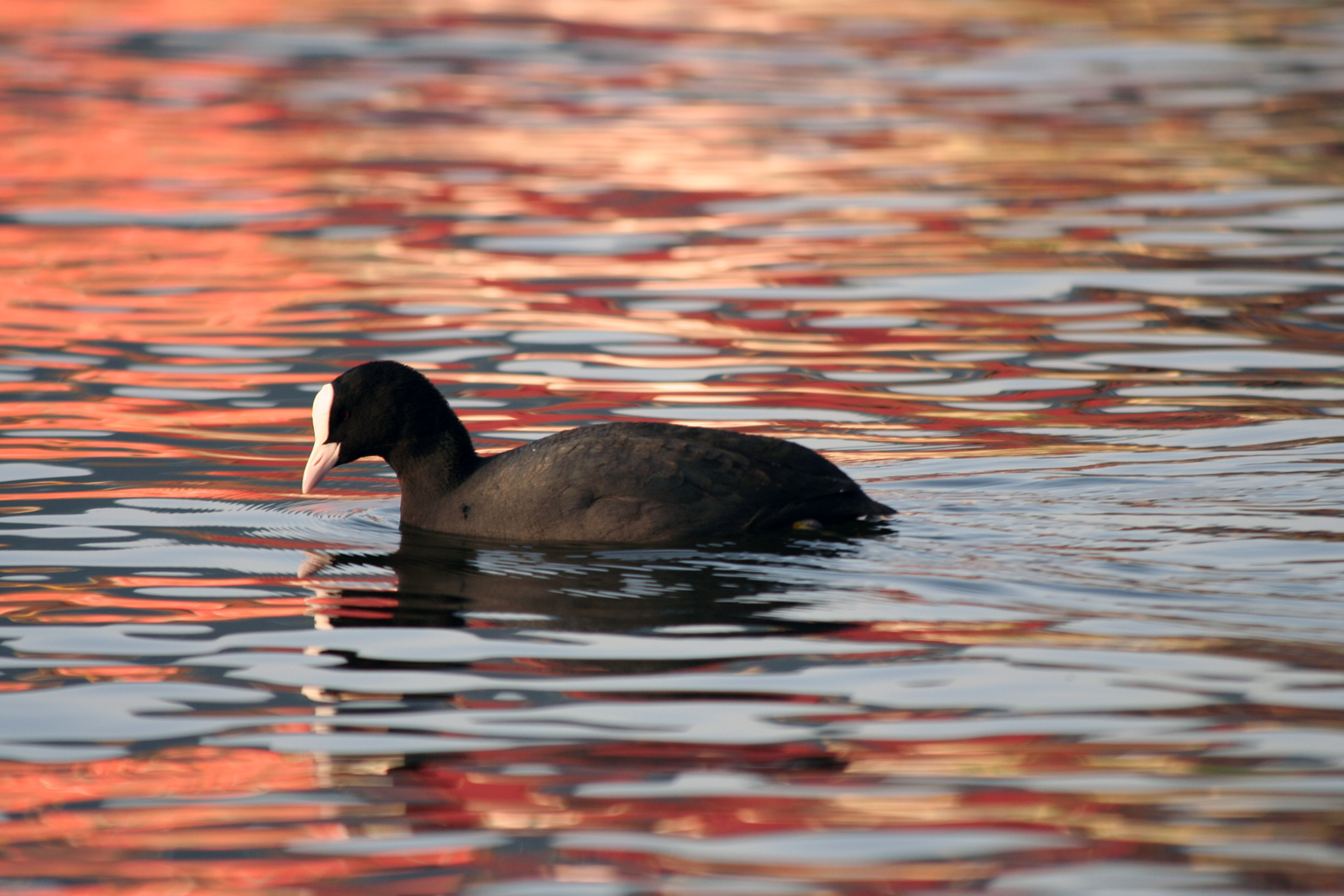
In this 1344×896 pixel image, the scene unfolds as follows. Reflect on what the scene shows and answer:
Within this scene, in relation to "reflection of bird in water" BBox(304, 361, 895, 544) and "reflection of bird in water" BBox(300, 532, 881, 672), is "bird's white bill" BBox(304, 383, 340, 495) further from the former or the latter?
"reflection of bird in water" BBox(300, 532, 881, 672)

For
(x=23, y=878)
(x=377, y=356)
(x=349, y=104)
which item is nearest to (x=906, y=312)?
(x=377, y=356)

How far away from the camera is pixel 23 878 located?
4676mm

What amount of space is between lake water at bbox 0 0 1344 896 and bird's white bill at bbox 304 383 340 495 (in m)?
0.30

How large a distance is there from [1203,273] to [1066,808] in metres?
9.24

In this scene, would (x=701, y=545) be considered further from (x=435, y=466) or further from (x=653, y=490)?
(x=435, y=466)

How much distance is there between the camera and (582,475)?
7.47m

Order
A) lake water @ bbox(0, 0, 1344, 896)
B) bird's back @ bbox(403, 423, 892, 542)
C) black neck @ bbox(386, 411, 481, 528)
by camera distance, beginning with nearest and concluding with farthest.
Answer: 1. lake water @ bbox(0, 0, 1344, 896)
2. bird's back @ bbox(403, 423, 892, 542)
3. black neck @ bbox(386, 411, 481, 528)

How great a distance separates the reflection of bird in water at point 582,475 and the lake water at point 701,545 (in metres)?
0.15

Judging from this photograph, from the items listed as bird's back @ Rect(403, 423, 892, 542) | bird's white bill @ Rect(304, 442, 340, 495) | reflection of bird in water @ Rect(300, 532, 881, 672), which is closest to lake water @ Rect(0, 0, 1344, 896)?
reflection of bird in water @ Rect(300, 532, 881, 672)

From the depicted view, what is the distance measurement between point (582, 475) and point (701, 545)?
0.55 m

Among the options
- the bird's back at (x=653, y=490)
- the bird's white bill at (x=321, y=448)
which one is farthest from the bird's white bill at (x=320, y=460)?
the bird's back at (x=653, y=490)

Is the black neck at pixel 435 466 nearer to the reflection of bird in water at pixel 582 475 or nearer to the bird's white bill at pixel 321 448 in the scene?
the reflection of bird in water at pixel 582 475

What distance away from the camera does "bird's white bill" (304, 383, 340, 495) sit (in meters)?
7.93

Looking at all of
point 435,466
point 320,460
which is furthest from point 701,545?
point 320,460
